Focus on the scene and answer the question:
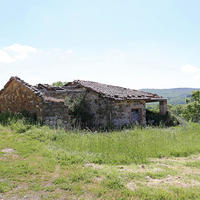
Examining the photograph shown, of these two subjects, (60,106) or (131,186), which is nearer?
(131,186)

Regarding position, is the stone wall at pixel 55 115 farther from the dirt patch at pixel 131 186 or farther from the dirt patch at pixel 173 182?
the dirt patch at pixel 173 182

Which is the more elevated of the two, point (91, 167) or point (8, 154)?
point (8, 154)

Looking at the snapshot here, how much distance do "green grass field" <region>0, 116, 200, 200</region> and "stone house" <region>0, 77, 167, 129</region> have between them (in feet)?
6.31

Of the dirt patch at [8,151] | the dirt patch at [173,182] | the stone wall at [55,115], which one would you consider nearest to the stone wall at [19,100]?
the stone wall at [55,115]

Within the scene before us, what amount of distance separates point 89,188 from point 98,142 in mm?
3405

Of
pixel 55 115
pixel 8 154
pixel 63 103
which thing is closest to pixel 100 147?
pixel 8 154

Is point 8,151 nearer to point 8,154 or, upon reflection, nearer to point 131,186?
point 8,154

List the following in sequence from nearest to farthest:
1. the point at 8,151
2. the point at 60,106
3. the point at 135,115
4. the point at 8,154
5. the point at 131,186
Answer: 1. the point at 131,186
2. the point at 8,154
3. the point at 8,151
4. the point at 60,106
5. the point at 135,115

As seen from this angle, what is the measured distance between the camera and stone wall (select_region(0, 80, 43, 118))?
1049 cm

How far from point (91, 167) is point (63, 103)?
594 centimetres

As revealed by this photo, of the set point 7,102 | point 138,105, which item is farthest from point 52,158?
point 138,105

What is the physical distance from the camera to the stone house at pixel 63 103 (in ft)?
34.0

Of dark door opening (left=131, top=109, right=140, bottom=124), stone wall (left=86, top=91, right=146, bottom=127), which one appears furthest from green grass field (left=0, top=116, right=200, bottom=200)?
dark door opening (left=131, top=109, right=140, bottom=124)

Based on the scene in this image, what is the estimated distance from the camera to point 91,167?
17.3ft
